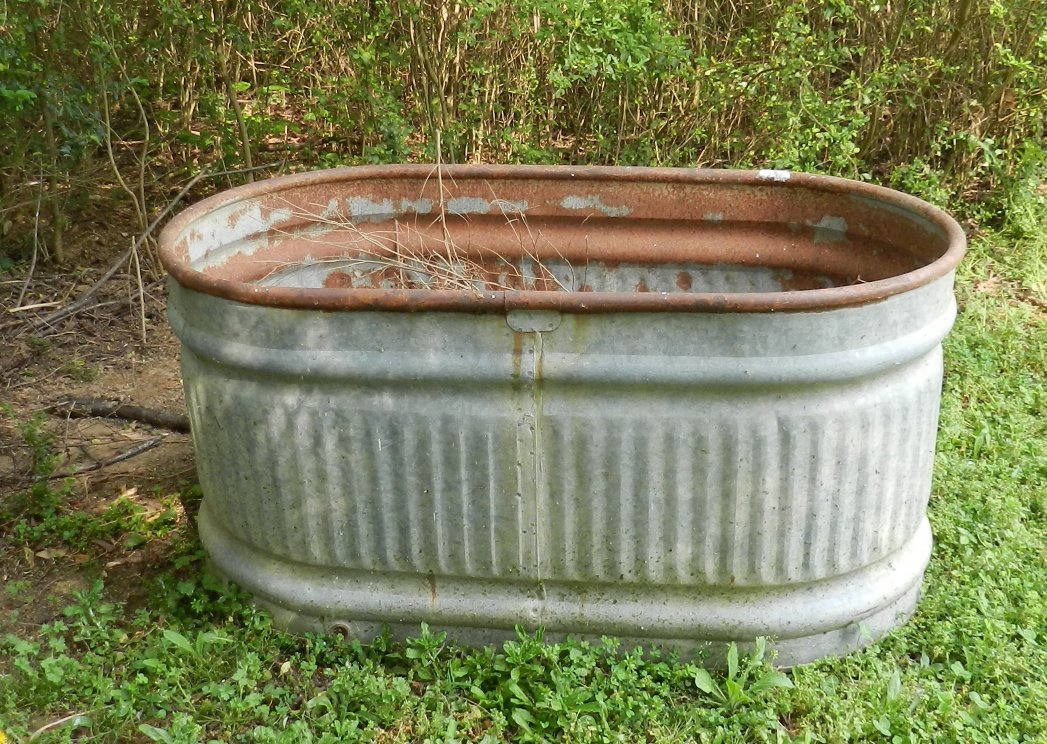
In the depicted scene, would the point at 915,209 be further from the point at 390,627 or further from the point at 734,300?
the point at 390,627

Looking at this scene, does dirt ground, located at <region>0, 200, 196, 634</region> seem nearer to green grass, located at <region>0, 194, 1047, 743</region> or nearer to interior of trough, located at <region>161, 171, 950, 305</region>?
green grass, located at <region>0, 194, 1047, 743</region>

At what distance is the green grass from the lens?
2596mm

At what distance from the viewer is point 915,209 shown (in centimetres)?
299

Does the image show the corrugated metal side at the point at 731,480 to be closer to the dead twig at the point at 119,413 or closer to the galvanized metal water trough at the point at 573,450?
the galvanized metal water trough at the point at 573,450

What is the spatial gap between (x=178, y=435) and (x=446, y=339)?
6.88 ft

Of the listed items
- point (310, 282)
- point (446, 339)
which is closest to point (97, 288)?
point (310, 282)

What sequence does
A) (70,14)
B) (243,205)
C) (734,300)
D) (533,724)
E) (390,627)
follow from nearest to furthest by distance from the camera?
(734,300) → (533,724) → (390,627) → (243,205) → (70,14)

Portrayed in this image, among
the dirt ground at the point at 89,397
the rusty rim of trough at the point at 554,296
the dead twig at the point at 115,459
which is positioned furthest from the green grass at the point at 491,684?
the rusty rim of trough at the point at 554,296

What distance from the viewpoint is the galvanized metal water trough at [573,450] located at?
2441 millimetres

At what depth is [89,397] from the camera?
4473 mm

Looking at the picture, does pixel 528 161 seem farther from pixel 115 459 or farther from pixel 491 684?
pixel 491 684

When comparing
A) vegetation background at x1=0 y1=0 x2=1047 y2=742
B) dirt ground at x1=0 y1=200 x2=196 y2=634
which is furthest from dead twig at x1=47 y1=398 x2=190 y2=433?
vegetation background at x1=0 y1=0 x2=1047 y2=742

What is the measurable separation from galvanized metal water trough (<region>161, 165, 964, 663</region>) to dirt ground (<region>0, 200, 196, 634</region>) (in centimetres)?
63

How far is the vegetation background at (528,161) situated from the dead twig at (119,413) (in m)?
0.22
